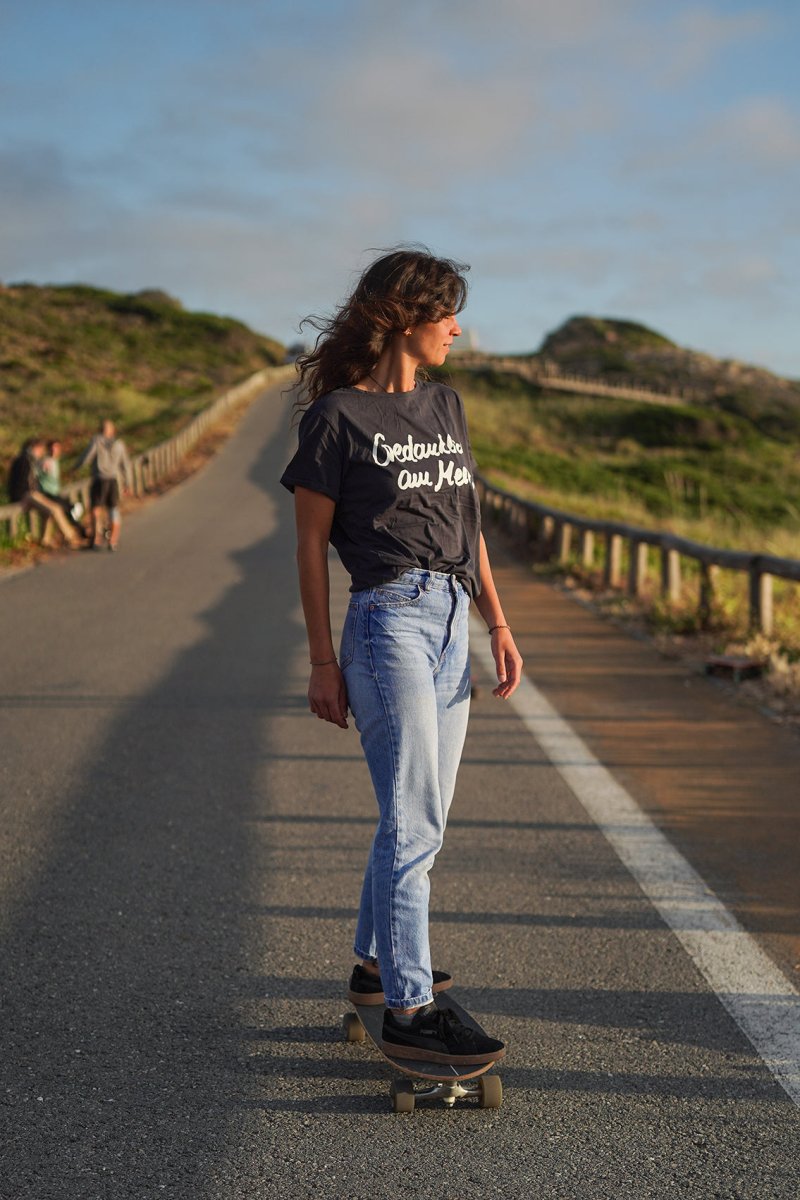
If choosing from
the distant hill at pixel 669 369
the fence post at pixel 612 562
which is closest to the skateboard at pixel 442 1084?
the fence post at pixel 612 562

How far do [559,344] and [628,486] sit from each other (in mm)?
140423

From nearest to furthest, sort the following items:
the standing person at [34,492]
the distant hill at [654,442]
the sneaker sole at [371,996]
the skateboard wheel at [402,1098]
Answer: the skateboard wheel at [402,1098] < the sneaker sole at [371,996] < the standing person at [34,492] < the distant hill at [654,442]

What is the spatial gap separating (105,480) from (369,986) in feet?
53.1

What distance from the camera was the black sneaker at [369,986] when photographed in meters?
3.63

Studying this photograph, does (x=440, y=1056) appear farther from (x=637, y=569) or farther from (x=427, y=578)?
(x=637, y=569)

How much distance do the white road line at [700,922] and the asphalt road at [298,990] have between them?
61mm

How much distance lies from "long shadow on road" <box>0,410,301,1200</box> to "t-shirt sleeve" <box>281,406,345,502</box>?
1.52 meters

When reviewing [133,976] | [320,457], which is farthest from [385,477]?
[133,976]

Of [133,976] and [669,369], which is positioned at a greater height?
[669,369]

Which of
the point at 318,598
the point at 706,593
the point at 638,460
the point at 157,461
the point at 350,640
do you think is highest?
the point at 638,460

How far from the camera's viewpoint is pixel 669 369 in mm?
143750

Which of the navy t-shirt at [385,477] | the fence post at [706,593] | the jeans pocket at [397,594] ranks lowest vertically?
the fence post at [706,593]

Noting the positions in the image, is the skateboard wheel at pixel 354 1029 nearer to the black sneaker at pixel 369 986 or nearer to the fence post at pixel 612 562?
the black sneaker at pixel 369 986

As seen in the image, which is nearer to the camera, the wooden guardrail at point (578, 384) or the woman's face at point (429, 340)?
the woman's face at point (429, 340)
